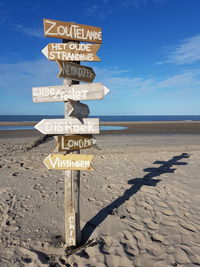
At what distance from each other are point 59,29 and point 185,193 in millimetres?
5305

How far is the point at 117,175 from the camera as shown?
6.76 m

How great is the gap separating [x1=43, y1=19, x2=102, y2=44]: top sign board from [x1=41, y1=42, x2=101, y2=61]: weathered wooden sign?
0.11 metres

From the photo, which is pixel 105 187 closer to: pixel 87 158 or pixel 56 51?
pixel 87 158

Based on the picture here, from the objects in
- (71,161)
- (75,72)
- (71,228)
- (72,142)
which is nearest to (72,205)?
(71,228)

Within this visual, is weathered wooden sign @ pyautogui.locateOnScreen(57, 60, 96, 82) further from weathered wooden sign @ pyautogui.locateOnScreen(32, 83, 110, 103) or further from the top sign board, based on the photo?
the top sign board

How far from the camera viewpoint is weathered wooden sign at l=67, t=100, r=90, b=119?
9.04 feet

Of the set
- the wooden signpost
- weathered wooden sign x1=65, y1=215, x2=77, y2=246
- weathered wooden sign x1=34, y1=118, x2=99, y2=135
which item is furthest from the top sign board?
weathered wooden sign x1=65, y1=215, x2=77, y2=246

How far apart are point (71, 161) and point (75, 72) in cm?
147

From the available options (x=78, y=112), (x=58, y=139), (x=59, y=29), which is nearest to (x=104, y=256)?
(x=58, y=139)

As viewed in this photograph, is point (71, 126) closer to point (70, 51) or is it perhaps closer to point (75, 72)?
point (75, 72)

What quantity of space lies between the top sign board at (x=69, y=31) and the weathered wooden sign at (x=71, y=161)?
6.40ft

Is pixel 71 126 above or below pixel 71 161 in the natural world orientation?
above

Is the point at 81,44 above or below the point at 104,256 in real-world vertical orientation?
above

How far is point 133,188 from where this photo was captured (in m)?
5.64
